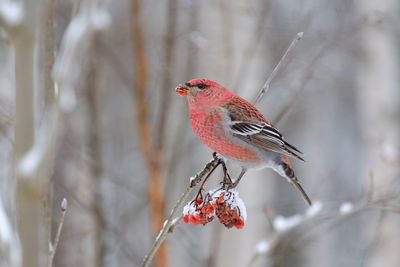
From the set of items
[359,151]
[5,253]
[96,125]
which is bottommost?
[359,151]

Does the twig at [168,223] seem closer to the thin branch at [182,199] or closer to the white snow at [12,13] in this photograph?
the thin branch at [182,199]

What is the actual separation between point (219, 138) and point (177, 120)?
310cm

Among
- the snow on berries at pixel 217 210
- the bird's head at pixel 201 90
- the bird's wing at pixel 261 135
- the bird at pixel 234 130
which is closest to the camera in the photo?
the snow on berries at pixel 217 210

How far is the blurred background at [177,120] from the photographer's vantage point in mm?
895

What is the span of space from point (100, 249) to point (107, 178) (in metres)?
0.74

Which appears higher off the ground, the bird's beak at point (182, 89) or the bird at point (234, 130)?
the bird's beak at point (182, 89)

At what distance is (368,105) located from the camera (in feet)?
20.1

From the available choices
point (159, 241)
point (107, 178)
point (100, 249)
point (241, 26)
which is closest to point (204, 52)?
point (241, 26)

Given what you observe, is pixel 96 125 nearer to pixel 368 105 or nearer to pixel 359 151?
pixel 368 105

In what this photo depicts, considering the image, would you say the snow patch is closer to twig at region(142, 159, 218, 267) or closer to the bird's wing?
twig at region(142, 159, 218, 267)

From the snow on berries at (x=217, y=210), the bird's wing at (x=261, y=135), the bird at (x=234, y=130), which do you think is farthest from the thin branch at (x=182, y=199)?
the bird's wing at (x=261, y=135)

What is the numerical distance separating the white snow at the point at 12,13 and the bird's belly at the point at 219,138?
3.63 feet

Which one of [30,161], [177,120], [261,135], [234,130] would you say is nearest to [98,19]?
[30,161]

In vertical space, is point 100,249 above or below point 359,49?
below
